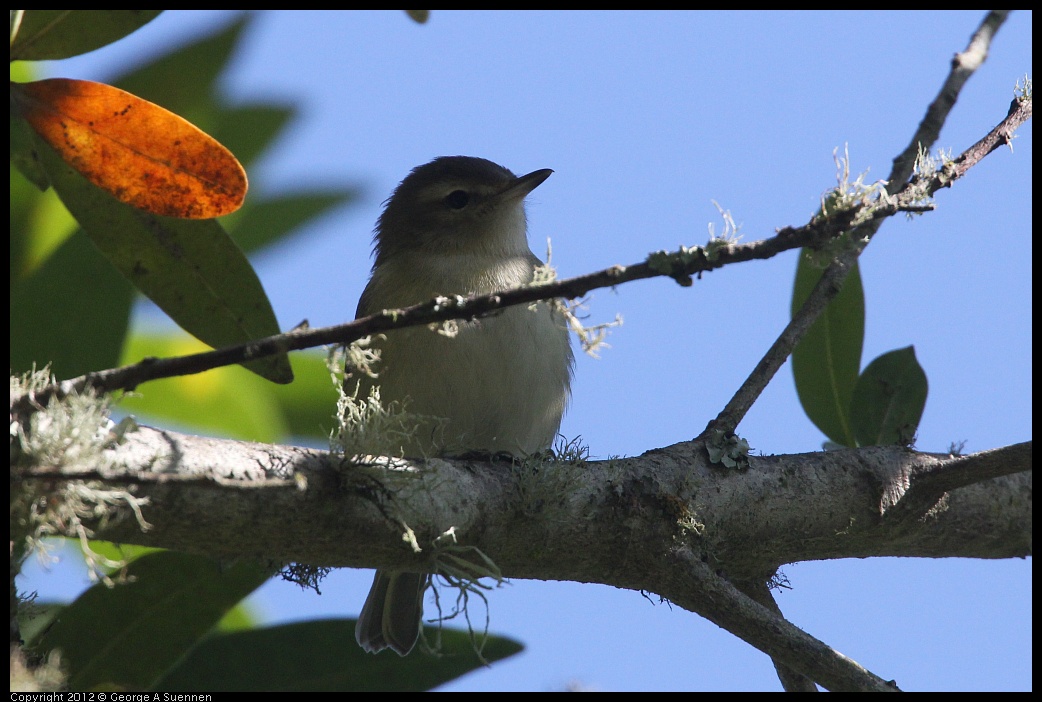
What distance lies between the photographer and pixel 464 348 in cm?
456

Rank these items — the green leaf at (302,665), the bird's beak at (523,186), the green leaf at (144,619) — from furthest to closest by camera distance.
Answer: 1. the bird's beak at (523,186)
2. the green leaf at (302,665)
3. the green leaf at (144,619)

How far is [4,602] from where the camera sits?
2059mm

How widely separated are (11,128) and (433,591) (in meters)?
1.84

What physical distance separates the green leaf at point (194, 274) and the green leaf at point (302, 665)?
818 millimetres

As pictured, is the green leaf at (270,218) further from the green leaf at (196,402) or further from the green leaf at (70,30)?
the green leaf at (70,30)

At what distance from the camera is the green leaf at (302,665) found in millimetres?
2936

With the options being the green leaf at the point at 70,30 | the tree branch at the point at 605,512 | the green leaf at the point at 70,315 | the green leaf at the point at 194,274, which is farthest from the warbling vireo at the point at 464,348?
the green leaf at the point at 70,30

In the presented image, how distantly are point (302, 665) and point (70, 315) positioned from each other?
1.38m

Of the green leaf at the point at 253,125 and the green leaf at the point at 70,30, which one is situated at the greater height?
the green leaf at the point at 253,125
